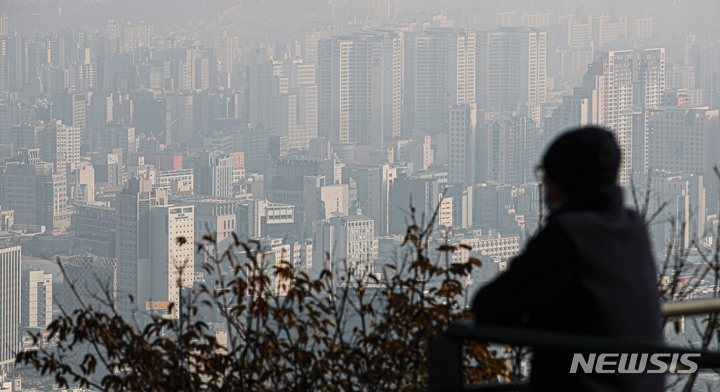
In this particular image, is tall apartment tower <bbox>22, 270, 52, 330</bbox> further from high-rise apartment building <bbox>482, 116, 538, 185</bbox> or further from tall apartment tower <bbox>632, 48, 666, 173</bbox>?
tall apartment tower <bbox>632, 48, 666, 173</bbox>

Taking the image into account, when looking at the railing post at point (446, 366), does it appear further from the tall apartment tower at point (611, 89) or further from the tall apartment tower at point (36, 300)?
the tall apartment tower at point (611, 89)

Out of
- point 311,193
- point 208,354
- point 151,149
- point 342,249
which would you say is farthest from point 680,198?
point 151,149

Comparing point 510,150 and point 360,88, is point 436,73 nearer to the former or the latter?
point 360,88

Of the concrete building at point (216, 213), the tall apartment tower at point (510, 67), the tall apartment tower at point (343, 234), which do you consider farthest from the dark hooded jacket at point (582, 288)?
the tall apartment tower at point (510, 67)

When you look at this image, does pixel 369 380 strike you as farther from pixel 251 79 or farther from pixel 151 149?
pixel 251 79

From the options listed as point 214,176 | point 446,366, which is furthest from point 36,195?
point 446,366

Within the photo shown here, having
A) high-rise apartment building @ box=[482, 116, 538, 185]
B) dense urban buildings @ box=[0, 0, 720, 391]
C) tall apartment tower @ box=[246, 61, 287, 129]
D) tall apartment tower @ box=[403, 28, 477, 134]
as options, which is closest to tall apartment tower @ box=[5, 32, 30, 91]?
dense urban buildings @ box=[0, 0, 720, 391]
